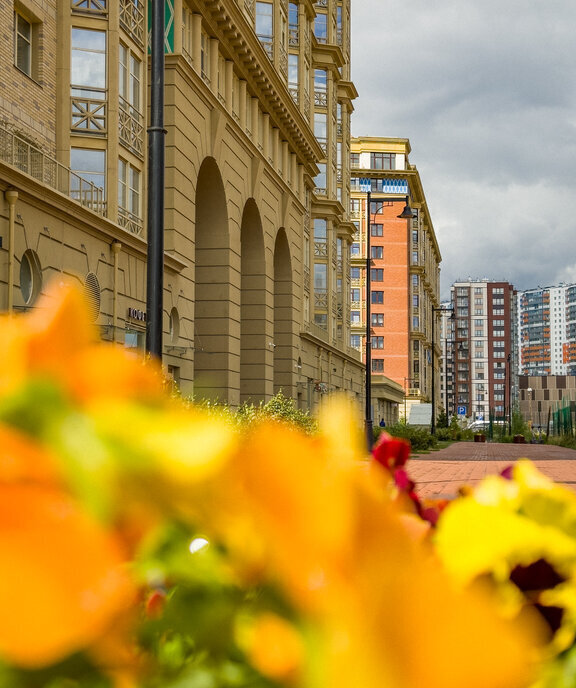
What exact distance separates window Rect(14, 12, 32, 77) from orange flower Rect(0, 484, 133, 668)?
2182 centimetres

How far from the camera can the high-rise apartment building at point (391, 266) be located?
91500 mm

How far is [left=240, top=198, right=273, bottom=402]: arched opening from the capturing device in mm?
37969

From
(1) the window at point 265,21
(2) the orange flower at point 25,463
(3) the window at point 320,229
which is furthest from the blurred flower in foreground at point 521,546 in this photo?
(3) the window at point 320,229

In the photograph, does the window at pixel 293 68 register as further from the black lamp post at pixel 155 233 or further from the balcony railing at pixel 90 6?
the black lamp post at pixel 155 233

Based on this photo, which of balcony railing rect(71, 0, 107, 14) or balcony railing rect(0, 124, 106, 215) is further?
balcony railing rect(71, 0, 107, 14)

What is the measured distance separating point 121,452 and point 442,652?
0.22m

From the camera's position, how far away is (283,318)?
44281 mm

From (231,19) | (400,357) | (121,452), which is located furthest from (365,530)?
(400,357)

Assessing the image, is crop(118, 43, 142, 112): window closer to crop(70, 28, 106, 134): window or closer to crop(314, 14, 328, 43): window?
crop(70, 28, 106, 134): window

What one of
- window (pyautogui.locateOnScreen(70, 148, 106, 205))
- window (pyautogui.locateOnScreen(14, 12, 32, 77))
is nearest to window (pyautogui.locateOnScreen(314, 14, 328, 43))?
window (pyautogui.locateOnScreen(70, 148, 106, 205))

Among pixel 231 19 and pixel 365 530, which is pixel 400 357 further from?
pixel 365 530

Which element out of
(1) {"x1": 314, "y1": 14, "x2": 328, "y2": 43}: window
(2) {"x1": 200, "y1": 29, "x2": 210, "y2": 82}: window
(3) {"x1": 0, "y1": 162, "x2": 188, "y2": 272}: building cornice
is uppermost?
(1) {"x1": 314, "y1": 14, "x2": 328, "y2": 43}: window

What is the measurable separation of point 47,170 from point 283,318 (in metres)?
24.5

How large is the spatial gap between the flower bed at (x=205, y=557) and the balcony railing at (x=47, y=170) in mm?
17374
